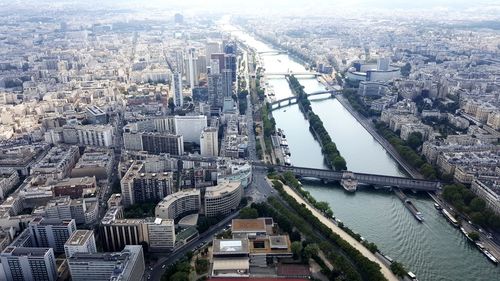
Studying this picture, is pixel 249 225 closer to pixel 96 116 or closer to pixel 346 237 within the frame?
pixel 346 237

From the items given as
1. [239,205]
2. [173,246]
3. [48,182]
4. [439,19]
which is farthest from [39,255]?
[439,19]

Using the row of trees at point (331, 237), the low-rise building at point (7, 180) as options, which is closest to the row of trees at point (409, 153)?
the row of trees at point (331, 237)

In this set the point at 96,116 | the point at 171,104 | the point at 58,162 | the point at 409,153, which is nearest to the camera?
the point at 58,162

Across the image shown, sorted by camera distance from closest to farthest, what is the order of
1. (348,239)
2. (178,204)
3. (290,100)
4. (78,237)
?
1. (78,237)
2. (348,239)
3. (178,204)
4. (290,100)

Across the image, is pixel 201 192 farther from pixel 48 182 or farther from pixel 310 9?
pixel 310 9

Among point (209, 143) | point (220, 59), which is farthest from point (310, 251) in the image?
point (220, 59)
